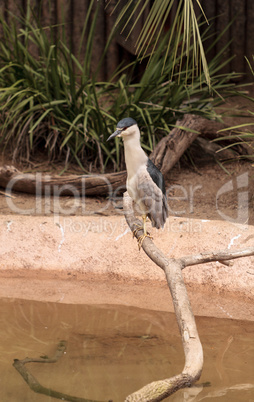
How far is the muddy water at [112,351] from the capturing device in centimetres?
A: 193

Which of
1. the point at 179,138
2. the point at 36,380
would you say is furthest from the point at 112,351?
the point at 179,138

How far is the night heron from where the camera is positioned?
2.25 metres

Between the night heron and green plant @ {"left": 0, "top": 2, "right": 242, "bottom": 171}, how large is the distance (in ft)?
5.30

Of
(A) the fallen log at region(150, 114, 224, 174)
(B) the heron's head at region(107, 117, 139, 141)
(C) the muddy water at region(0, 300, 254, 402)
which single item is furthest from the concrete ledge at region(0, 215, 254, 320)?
(A) the fallen log at region(150, 114, 224, 174)

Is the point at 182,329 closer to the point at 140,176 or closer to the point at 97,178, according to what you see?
the point at 140,176

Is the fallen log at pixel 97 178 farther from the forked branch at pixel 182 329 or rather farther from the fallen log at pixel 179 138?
the forked branch at pixel 182 329

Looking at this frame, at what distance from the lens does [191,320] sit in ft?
5.63

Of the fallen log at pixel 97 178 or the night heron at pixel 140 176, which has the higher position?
the night heron at pixel 140 176

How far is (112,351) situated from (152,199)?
26.5 inches

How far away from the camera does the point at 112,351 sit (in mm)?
2182

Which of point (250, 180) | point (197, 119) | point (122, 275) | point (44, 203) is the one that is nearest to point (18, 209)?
point (44, 203)

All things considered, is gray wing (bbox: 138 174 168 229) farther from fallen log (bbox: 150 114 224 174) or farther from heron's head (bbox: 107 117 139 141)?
fallen log (bbox: 150 114 224 174)

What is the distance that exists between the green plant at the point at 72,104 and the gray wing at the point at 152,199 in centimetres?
157

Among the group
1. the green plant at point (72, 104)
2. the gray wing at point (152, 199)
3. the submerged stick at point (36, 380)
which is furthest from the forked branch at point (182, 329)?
the green plant at point (72, 104)
